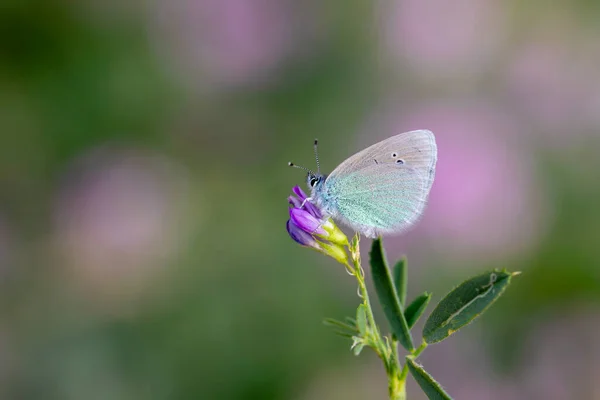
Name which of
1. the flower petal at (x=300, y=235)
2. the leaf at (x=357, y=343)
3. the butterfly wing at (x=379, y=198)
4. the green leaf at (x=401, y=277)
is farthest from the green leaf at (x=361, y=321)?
the butterfly wing at (x=379, y=198)

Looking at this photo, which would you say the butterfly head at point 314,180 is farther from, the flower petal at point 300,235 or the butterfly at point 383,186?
the flower petal at point 300,235

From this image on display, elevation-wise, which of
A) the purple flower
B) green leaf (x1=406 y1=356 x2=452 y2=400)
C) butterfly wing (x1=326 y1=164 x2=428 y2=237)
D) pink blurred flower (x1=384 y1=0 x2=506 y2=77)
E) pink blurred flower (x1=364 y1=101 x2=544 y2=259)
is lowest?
green leaf (x1=406 y1=356 x2=452 y2=400)

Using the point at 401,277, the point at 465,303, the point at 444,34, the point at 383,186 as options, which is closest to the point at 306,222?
the point at 401,277

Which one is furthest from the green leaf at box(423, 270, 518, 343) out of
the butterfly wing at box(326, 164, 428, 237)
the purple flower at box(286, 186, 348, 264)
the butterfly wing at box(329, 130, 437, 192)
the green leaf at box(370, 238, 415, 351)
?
the butterfly wing at box(329, 130, 437, 192)

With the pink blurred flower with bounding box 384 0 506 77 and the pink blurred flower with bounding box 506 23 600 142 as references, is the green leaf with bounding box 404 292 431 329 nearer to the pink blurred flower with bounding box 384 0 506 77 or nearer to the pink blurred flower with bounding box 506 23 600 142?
the pink blurred flower with bounding box 506 23 600 142

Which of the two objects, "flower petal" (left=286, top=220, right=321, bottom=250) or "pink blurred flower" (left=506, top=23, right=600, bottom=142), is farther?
"pink blurred flower" (left=506, top=23, right=600, bottom=142)

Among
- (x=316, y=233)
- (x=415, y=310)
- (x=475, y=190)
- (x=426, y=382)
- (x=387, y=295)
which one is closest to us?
(x=426, y=382)

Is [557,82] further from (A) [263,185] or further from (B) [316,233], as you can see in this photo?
(B) [316,233]
